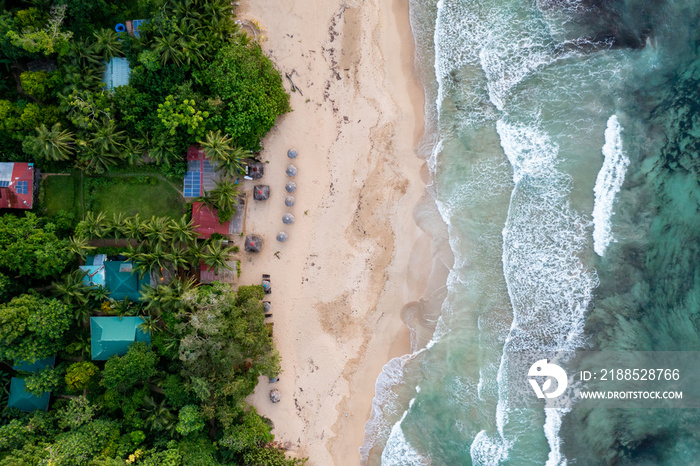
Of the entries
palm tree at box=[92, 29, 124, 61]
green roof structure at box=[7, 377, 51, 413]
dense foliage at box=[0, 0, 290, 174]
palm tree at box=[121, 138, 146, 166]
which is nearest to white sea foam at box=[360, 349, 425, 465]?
dense foliage at box=[0, 0, 290, 174]

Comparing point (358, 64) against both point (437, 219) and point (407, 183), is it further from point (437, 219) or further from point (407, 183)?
point (437, 219)

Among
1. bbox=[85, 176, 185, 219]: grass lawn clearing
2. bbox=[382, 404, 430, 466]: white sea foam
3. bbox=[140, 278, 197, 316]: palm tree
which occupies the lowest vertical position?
bbox=[382, 404, 430, 466]: white sea foam

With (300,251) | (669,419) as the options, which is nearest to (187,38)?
(300,251)

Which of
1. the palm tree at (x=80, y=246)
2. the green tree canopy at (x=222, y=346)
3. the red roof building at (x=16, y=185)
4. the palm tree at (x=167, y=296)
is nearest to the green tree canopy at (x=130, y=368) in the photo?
the green tree canopy at (x=222, y=346)

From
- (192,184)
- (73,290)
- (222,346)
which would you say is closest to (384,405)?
(222,346)

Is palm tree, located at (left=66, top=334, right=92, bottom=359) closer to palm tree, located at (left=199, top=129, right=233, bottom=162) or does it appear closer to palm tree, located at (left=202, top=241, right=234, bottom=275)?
palm tree, located at (left=202, top=241, right=234, bottom=275)

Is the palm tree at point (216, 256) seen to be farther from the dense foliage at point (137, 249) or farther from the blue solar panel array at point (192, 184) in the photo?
the blue solar panel array at point (192, 184)
